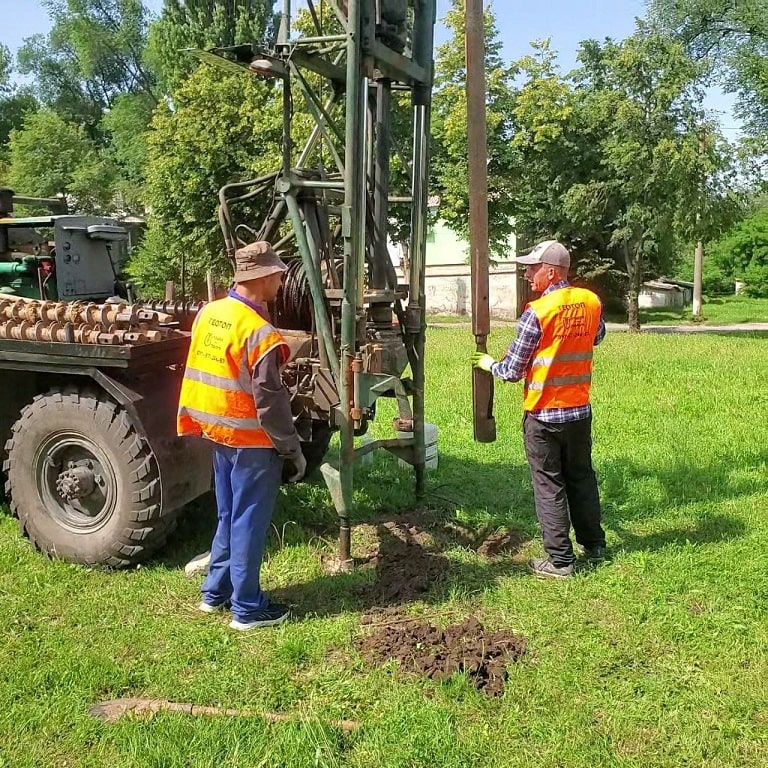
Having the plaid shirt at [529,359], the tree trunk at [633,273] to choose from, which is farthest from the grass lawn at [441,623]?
the tree trunk at [633,273]

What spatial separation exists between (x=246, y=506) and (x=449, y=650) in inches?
47.9

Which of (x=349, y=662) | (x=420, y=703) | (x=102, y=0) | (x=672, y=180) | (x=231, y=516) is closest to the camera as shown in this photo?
(x=420, y=703)

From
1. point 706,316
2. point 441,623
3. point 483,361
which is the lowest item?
point 441,623

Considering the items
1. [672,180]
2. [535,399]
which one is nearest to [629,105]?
[672,180]

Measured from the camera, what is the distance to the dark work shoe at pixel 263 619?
408 centimetres

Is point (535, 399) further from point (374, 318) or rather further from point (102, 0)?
point (102, 0)

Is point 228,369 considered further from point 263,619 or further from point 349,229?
point 263,619

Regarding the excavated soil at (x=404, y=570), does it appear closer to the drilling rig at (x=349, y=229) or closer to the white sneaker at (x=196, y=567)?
the drilling rig at (x=349, y=229)

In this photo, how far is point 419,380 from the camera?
5629mm

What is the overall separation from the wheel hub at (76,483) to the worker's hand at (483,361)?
7.89 feet

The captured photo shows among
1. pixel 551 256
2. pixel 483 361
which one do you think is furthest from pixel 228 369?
pixel 551 256

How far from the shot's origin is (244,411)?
394 cm

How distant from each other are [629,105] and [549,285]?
19915 millimetres

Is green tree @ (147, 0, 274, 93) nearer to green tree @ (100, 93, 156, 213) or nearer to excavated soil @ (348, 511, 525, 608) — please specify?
green tree @ (100, 93, 156, 213)
